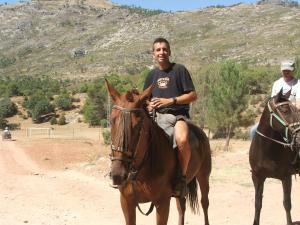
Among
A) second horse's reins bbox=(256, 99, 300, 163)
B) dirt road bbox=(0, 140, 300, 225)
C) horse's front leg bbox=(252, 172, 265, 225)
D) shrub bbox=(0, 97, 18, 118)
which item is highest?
second horse's reins bbox=(256, 99, 300, 163)

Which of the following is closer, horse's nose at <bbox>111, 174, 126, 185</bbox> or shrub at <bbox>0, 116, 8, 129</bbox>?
horse's nose at <bbox>111, 174, 126, 185</bbox>

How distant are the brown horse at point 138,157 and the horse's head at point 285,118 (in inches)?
86.9

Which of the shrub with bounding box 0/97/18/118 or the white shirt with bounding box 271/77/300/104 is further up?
the white shirt with bounding box 271/77/300/104

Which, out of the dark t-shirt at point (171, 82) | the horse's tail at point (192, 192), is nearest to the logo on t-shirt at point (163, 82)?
the dark t-shirt at point (171, 82)

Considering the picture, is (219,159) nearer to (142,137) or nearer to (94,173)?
(94,173)

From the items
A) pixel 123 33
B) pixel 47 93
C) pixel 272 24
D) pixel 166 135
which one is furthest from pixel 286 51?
pixel 166 135

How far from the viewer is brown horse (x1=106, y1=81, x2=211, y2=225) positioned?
3.87m

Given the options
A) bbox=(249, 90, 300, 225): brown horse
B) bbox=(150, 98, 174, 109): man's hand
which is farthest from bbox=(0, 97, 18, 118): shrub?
bbox=(150, 98, 174, 109): man's hand

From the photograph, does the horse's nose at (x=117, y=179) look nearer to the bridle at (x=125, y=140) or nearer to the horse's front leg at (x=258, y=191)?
A: the bridle at (x=125, y=140)

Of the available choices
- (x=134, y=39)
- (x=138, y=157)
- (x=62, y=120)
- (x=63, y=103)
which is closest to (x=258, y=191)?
(x=138, y=157)

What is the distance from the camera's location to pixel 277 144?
6.97 metres

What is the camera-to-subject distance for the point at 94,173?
52.7 feet

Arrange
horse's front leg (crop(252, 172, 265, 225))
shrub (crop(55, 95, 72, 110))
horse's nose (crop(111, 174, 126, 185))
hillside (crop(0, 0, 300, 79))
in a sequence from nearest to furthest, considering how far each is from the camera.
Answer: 1. horse's nose (crop(111, 174, 126, 185))
2. horse's front leg (crop(252, 172, 265, 225))
3. shrub (crop(55, 95, 72, 110))
4. hillside (crop(0, 0, 300, 79))

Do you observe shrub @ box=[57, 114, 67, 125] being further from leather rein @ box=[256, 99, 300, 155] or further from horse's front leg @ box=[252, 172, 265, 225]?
leather rein @ box=[256, 99, 300, 155]
